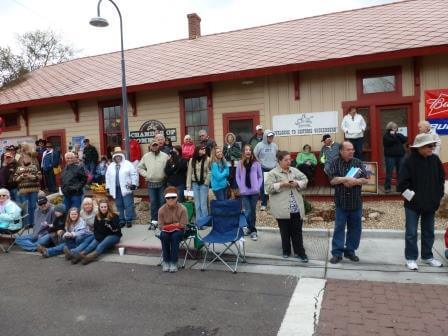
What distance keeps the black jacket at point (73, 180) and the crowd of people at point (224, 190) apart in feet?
0.06

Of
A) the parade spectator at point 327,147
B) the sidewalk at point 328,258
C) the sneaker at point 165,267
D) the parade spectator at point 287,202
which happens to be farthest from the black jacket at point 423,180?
the parade spectator at point 327,147

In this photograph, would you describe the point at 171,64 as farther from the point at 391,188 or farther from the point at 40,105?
the point at 391,188

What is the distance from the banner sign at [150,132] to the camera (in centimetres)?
1159

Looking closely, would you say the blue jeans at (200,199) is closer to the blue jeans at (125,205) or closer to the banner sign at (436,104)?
the blue jeans at (125,205)

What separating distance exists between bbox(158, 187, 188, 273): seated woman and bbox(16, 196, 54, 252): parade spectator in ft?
8.62

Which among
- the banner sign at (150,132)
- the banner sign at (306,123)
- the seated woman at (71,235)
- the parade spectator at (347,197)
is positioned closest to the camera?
the parade spectator at (347,197)

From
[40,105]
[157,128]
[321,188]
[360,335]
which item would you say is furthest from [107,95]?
[360,335]

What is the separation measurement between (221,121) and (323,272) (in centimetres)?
658

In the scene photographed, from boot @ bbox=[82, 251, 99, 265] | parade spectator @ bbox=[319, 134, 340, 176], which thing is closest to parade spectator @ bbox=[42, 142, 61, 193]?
boot @ bbox=[82, 251, 99, 265]

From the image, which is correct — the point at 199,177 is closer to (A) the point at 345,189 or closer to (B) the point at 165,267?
(B) the point at 165,267

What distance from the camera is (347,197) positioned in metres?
5.28

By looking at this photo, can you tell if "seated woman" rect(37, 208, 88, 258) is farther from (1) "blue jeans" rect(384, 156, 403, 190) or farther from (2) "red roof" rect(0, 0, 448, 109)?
(1) "blue jeans" rect(384, 156, 403, 190)

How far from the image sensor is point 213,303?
436 centimetres

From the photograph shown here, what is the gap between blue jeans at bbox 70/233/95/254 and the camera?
6.39m
